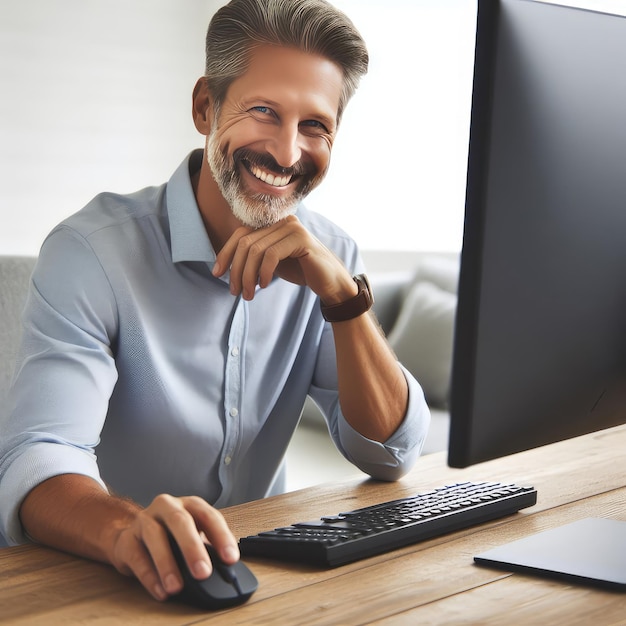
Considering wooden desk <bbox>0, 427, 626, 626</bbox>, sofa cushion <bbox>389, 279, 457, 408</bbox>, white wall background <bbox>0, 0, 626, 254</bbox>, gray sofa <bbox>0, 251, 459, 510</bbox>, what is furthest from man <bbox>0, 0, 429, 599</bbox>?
white wall background <bbox>0, 0, 626, 254</bbox>

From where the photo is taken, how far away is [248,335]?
145 cm

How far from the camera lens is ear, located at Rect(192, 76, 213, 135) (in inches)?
59.7

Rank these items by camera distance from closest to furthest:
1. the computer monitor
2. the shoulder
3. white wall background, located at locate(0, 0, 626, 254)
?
the computer monitor, the shoulder, white wall background, located at locate(0, 0, 626, 254)

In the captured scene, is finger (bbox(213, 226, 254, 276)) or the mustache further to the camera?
the mustache

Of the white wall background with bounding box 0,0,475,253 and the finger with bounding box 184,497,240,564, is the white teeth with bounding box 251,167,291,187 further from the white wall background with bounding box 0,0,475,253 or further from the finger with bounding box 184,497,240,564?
the white wall background with bounding box 0,0,475,253

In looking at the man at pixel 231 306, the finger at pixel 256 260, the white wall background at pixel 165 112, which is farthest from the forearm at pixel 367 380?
the white wall background at pixel 165 112

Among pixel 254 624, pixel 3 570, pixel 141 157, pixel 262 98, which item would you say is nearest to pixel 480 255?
pixel 254 624

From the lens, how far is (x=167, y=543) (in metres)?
0.78

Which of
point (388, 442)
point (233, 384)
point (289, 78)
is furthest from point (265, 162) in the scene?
point (388, 442)

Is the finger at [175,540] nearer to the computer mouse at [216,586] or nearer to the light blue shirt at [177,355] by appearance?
the computer mouse at [216,586]

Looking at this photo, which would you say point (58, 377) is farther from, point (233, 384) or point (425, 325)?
point (425, 325)

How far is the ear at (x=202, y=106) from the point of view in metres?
1.52

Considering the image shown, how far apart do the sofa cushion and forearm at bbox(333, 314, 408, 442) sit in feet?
6.72

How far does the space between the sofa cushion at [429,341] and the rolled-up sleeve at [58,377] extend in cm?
221
